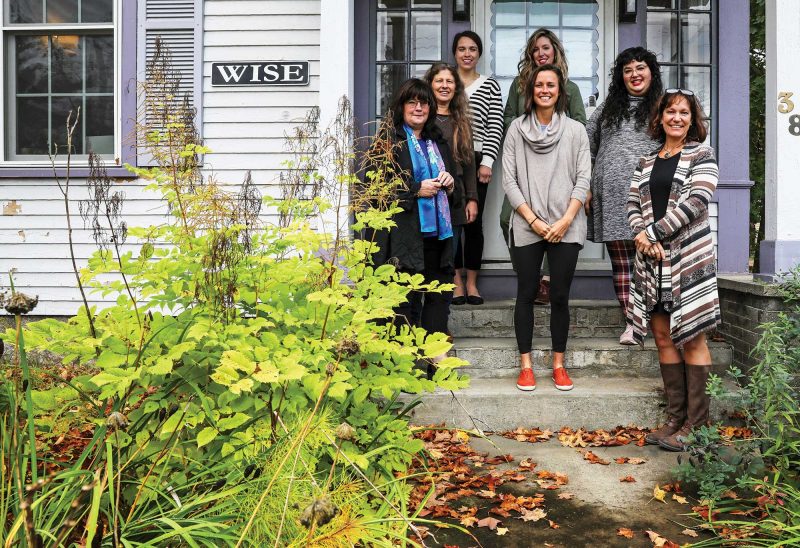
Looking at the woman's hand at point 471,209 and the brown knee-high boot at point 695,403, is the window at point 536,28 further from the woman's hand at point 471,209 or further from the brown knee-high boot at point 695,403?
the brown knee-high boot at point 695,403

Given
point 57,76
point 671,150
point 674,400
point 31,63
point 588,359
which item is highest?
point 31,63

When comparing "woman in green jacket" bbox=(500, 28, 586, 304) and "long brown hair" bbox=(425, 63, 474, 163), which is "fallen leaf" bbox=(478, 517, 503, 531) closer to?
"woman in green jacket" bbox=(500, 28, 586, 304)

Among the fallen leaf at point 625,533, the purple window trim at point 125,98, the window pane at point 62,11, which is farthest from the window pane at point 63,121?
the fallen leaf at point 625,533

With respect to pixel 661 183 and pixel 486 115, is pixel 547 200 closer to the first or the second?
pixel 661 183

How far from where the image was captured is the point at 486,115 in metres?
5.13

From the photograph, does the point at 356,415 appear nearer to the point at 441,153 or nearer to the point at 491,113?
the point at 441,153

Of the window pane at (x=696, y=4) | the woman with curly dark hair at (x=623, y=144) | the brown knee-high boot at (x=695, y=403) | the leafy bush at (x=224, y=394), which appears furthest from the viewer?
the window pane at (x=696, y=4)

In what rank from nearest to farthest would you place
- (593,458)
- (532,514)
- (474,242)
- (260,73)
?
(532,514) < (593,458) < (474,242) < (260,73)

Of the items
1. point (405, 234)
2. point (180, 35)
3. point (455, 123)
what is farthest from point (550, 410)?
point (180, 35)

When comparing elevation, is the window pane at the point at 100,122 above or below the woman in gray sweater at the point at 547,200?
above

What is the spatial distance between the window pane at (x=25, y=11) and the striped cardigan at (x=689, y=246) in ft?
15.7

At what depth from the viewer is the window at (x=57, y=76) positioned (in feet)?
18.6

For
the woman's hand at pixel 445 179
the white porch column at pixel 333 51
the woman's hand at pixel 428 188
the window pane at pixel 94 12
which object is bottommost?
the woman's hand at pixel 428 188

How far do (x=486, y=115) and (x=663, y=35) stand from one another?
5.57 ft
